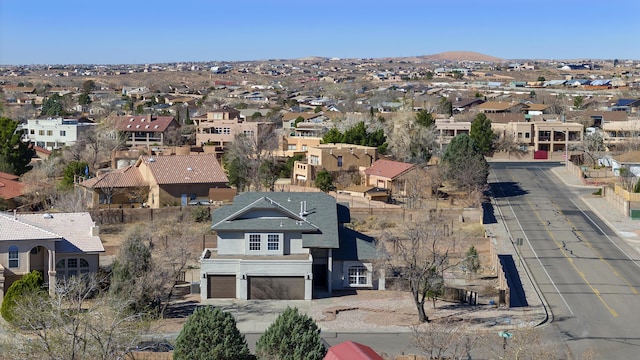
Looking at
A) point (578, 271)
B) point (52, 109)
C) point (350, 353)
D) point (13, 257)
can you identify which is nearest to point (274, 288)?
point (13, 257)

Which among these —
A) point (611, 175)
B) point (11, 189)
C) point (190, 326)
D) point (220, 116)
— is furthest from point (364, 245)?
point (220, 116)

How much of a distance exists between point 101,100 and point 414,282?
132420 mm

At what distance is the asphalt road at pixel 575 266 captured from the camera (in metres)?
36.8

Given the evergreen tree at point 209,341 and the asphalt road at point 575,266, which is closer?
the evergreen tree at point 209,341

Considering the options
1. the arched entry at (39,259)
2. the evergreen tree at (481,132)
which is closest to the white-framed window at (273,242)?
the arched entry at (39,259)

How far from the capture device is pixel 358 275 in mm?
44062

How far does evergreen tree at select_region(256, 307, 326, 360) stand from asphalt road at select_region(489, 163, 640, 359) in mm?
9481

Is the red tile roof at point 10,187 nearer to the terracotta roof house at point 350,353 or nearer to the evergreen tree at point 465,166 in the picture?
the evergreen tree at point 465,166

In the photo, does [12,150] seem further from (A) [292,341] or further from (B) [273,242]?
(A) [292,341]

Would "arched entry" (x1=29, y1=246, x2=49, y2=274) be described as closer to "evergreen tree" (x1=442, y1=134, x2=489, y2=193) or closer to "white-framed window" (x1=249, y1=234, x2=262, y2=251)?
"white-framed window" (x1=249, y1=234, x2=262, y2=251)

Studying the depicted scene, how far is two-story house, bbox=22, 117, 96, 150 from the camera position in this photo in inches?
4043

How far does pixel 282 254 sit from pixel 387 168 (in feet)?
98.5

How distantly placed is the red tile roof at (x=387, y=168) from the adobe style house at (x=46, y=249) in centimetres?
3082

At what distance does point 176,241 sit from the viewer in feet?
157
